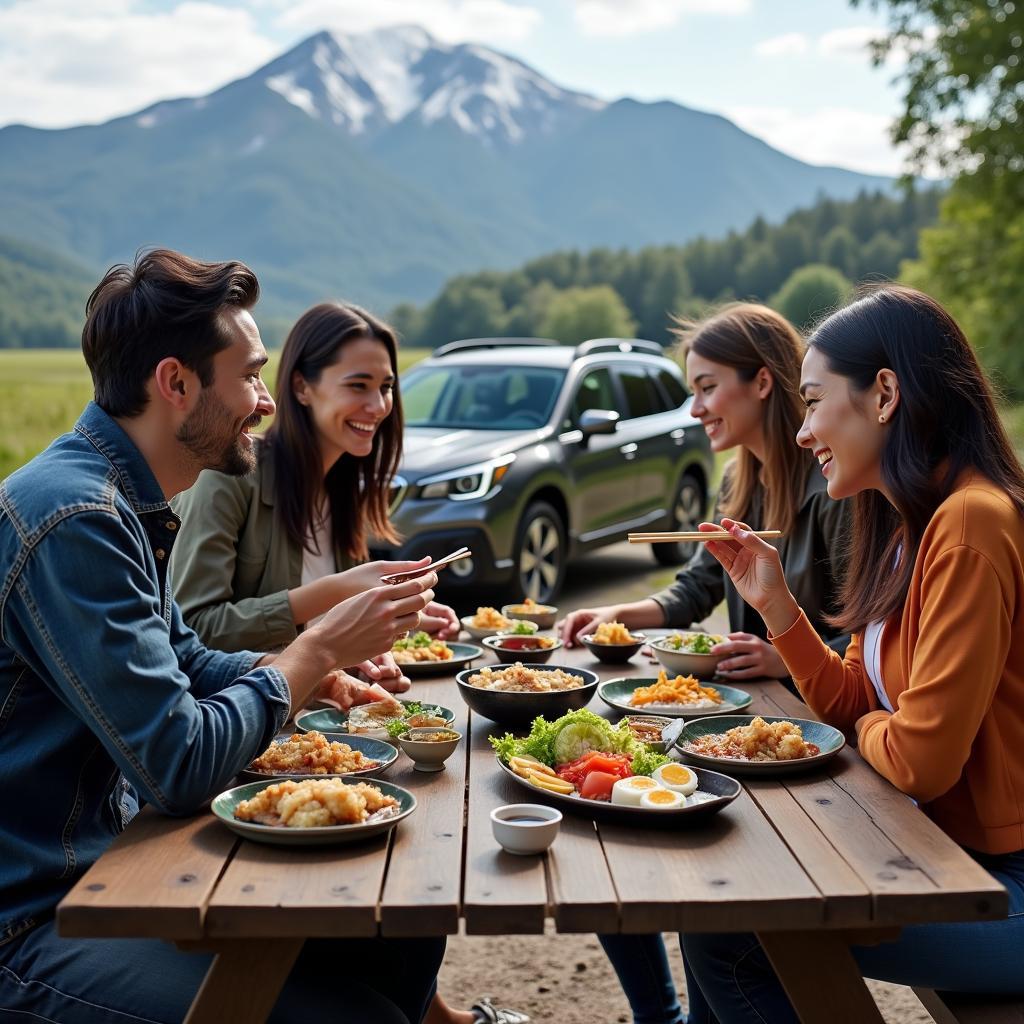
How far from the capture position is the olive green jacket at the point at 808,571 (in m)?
3.57

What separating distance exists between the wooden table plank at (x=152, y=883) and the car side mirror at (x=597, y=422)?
23.7 feet

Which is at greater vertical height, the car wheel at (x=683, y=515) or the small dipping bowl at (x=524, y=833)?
the small dipping bowl at (x=524, y=833)

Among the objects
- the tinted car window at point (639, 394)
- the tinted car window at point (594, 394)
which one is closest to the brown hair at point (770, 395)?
the tinted car window at point (594, 394)

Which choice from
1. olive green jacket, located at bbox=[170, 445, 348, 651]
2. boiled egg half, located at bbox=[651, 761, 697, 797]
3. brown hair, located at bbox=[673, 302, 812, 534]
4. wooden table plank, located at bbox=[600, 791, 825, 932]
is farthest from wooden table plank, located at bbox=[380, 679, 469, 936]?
brown hair, located at bbox=[673, 302, 812, 534]

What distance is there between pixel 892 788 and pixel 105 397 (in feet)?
5.71

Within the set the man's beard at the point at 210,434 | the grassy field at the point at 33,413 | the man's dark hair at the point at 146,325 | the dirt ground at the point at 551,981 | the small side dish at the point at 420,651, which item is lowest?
the grassy field at the point at 33,413

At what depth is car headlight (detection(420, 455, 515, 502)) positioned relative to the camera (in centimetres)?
803

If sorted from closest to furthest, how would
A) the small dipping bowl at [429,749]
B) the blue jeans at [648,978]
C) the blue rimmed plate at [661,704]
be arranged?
the small dipping bowl at [429,749] → the blue rimmed plate at [661,704] → the blue jeans at [648,978]

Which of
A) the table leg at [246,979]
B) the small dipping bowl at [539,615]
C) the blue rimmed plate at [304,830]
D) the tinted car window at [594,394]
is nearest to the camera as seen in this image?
A: the table leg at [246,979]

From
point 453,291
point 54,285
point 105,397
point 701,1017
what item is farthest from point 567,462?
point 54,285

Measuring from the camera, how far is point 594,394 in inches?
387

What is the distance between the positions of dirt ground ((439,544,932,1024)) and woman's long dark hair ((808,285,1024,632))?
5.42 ft

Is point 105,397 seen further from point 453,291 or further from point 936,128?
point 453,291

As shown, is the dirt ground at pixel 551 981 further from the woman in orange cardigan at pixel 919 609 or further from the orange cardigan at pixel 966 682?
the orange cardigan at pixel 966 682
